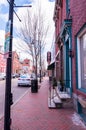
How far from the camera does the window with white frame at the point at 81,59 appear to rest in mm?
8172

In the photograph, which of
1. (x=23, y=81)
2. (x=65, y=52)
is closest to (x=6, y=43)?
(x=65, y=52)

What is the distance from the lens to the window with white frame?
8172 mm

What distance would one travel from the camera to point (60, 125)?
22.6 feet

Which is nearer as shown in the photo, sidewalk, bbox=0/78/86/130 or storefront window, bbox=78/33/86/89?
sidewalk, bbox=0/78/86/130

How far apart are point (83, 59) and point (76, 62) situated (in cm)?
76

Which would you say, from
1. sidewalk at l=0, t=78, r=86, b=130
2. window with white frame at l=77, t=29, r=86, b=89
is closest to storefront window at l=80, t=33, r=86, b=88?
window with white frame at l=77, t=29, r=86, b=89

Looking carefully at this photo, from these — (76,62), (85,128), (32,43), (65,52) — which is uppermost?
(32,43)

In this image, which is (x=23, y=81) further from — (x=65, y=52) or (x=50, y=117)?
(x=50, y=117)

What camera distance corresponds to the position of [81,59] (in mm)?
8594

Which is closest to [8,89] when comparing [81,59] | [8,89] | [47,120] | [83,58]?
[8,89]

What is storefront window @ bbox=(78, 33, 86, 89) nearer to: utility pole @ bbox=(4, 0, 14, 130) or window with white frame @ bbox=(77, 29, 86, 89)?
window with white frame @ bbox=(77, 29, 86, 89)

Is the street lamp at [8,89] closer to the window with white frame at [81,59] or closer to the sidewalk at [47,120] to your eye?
the sidewalk at [47,120]

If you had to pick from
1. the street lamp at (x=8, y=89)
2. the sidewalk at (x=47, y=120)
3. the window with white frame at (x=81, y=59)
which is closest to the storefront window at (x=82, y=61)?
the window with white frame at (x=81, y=59)

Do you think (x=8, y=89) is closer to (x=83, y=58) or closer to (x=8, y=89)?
(x=8, y=89)
